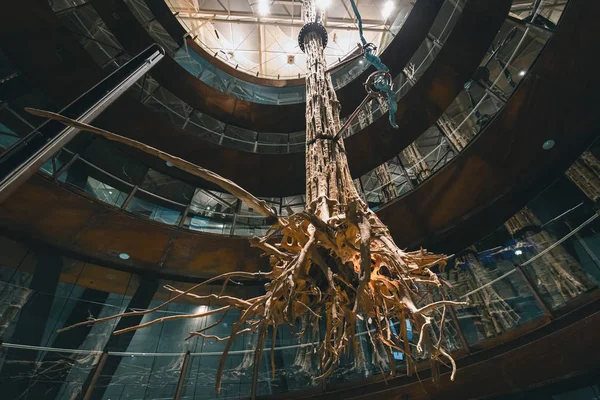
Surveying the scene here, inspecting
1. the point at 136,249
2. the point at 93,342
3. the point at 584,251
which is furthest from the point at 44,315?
the point at 584,251

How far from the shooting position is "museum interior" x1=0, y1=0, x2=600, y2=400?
1451 millimetres

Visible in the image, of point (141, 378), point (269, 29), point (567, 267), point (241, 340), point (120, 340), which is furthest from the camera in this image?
point (269, 29)

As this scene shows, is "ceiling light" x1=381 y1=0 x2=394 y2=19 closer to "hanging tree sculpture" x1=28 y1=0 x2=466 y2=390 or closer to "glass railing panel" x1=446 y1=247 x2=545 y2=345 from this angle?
"glass railing panel" x1=446 y1=247 x2=545 y2=345

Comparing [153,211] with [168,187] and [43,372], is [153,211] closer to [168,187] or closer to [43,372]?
[168,187]

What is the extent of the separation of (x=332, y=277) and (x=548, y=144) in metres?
6.18

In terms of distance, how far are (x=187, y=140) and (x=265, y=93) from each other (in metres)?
4.98

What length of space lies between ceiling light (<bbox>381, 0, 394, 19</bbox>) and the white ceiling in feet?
0.30

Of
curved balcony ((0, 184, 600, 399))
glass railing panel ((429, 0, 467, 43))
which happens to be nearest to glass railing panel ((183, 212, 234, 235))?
curved balcony ((0, 184, 600, 399))

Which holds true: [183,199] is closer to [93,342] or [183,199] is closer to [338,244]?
[93,342]

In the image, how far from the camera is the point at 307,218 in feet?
4.05

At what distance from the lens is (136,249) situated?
605 cm

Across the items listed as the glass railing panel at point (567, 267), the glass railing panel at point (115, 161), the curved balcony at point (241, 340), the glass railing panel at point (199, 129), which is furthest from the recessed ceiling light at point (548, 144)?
the glass railing panel at point (115, 161)

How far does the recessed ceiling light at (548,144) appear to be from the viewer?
17.3 ft

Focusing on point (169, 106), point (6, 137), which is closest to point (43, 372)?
point (6, 137)
